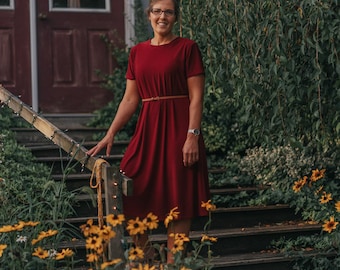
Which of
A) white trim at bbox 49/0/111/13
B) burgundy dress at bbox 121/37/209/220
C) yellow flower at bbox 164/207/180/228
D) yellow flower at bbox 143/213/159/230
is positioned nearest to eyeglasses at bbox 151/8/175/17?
burgundy dress at bbox 121/37/209/220

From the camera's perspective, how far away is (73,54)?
346 inches

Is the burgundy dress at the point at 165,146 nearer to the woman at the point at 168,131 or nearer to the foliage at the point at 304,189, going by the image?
the woman at the point at 168,131

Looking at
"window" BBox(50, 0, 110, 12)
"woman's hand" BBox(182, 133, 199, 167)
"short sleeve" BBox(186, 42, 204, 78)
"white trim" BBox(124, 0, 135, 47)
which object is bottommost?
"woman's hand" BBox(182, 133, 199, 167)

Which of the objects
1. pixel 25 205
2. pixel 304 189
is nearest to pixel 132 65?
Result: pixel 25 205

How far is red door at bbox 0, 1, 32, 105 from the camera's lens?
8.53 meters

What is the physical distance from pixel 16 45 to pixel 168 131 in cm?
452

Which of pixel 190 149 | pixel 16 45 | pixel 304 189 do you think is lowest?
pixel 304 189

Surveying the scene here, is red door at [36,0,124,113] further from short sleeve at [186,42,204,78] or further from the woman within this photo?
short sleeve at [186,42,204,78]

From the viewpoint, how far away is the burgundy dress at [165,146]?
14.3 feet

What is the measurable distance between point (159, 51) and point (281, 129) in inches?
66.6

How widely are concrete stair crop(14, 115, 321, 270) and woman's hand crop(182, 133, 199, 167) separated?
3.94 feet

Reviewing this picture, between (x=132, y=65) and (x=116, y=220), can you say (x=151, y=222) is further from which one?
(x=132, y=65)

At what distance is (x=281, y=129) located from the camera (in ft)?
19.0

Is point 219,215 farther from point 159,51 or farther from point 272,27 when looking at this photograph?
point 159,51
